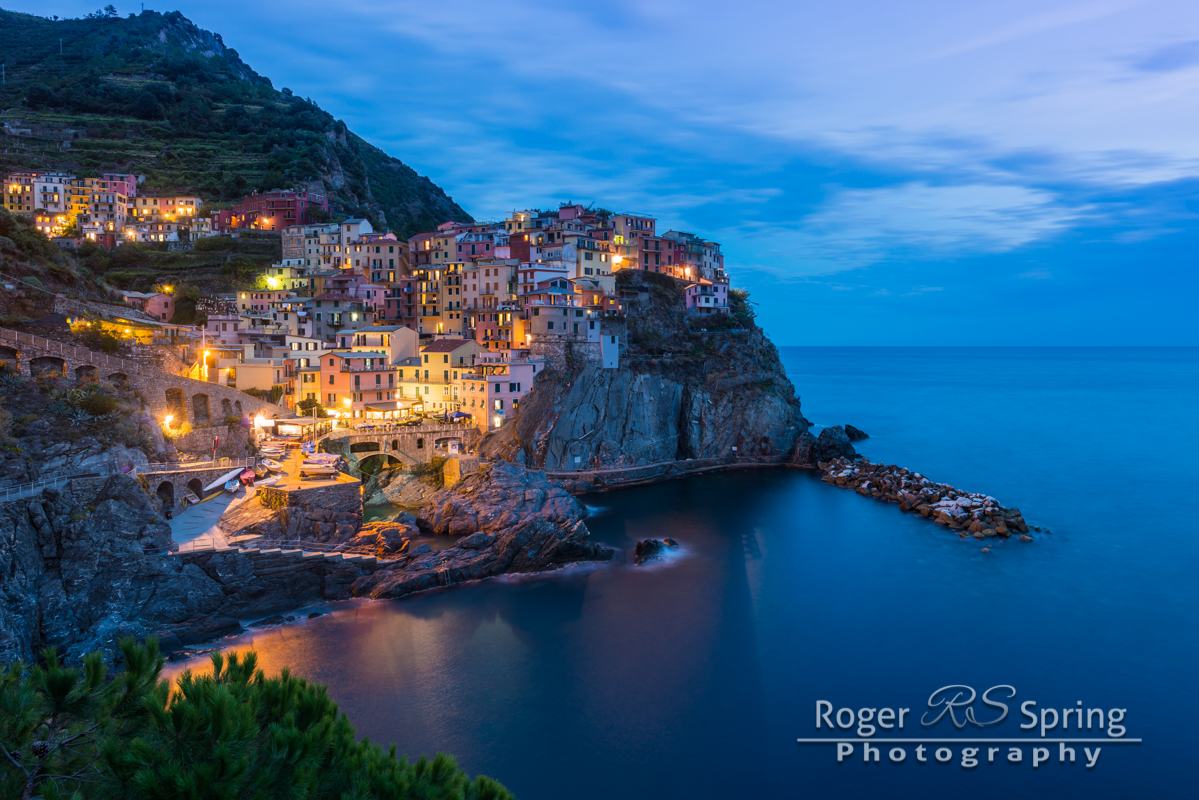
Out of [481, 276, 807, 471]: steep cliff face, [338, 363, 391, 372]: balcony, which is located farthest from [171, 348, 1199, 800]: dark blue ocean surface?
[338, 363, 391, 372]: balcony

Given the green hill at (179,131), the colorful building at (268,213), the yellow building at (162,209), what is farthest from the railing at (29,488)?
the green hill at (179,131)

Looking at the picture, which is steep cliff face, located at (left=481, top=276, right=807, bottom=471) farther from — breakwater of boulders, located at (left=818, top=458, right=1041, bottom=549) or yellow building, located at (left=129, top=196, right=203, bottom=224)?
yellow building, located at (left=129, top=196, right=203, bottom=224)

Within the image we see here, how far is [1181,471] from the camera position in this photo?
4566cm

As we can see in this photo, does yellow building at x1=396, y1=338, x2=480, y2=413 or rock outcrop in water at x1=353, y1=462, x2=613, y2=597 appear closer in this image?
rock outcrop in water at x1=353, y1=462, x2=613, y2=597

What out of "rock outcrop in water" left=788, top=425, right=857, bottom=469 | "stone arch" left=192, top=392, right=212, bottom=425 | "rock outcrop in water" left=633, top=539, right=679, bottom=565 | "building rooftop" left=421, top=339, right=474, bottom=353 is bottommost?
"rock outcrop in water" left=633, top=539, right=679, bottom=565

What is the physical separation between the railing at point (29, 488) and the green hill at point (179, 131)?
2113 inches

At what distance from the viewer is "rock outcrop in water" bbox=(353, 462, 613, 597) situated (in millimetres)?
25375

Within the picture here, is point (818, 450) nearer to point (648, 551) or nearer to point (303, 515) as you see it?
point (648, 551)

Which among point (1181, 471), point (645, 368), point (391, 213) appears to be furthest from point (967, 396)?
point (391, 213)

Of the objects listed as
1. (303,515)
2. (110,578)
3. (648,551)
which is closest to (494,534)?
(648,551)

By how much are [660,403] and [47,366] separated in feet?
101

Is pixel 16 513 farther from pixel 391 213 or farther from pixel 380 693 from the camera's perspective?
pixel 391 213

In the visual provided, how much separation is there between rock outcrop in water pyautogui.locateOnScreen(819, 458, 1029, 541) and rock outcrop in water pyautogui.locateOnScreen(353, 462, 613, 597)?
16822 millimetres

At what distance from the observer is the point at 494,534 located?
2786 centimetres
